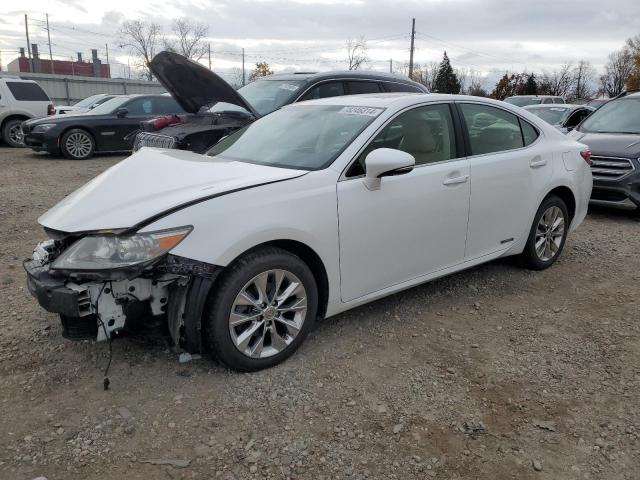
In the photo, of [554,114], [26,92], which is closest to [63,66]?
[26,92]

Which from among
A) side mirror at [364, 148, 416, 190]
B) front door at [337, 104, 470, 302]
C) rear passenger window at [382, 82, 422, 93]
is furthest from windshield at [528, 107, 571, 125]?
side mirror at [364, 148, 416, 190]

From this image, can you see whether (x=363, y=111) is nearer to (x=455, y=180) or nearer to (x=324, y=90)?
(x=455, y=180)

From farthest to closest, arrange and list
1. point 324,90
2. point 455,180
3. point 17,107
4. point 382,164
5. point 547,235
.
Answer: point 17,107, point 324,90, point 547,235, point 455,180, point 382,164

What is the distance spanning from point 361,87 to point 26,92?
11094 millimetres

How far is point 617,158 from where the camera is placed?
715 cm

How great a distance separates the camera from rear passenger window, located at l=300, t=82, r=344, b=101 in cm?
712

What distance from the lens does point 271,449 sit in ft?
8.36

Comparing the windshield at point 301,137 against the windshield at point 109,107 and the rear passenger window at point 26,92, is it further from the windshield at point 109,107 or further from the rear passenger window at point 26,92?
the rear passenger window at point 26,92

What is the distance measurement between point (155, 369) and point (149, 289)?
578 mm

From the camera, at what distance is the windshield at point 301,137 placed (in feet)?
11.6

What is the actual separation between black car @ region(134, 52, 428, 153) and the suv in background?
31.1 ft

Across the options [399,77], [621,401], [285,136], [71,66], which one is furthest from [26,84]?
[71,66]

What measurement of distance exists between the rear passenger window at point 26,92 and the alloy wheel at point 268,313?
1426 centimetres

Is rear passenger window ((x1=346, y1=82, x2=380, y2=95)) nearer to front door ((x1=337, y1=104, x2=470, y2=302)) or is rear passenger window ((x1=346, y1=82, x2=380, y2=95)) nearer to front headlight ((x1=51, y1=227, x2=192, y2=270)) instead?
front door ((x1=337, y1=104, x2=470, y2=302))
